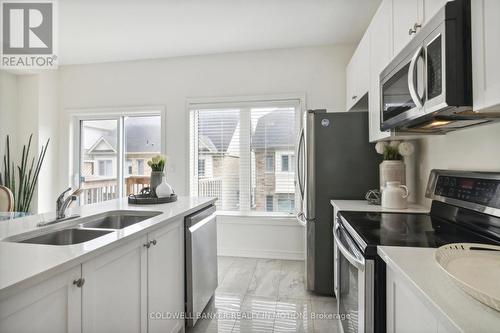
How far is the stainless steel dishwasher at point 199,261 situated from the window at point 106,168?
8.15 ft

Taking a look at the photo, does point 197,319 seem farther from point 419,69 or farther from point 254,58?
point 254,58

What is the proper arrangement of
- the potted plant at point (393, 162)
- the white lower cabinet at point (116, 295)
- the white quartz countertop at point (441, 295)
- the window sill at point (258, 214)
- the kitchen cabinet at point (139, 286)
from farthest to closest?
the window sill at point (258, 214)
the potted plant at point (393, 162)
the kitchen cabinet at point (139, 286)
the white lower cabinet at point (116, 295)
the white quartz countertop at point (441, 295)

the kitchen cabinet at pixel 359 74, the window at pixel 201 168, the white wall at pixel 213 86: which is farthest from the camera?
the window at pixel 201 168

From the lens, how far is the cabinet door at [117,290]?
3.37 feet

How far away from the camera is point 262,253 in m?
3.47

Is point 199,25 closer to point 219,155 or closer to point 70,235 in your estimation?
point 219,155

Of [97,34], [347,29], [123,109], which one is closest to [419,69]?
[347,29]

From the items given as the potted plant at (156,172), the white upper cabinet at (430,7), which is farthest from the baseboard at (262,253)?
the white upper cabinet at (430,7)

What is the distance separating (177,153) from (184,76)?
41.8 inches

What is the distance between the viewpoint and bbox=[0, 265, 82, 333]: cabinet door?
748 millimetres

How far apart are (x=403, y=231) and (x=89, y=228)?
1.62m

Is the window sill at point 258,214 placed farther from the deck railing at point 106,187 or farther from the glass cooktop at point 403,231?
the glass cooktop at point 403,231

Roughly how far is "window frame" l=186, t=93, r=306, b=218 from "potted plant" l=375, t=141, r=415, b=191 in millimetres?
1358

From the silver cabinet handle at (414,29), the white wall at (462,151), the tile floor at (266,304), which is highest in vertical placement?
the silver cabinet handle at (414,29)
